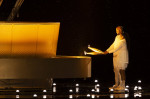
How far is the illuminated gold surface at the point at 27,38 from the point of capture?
40.5 feet

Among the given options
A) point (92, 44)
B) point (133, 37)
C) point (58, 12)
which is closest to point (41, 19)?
point (58, 12)

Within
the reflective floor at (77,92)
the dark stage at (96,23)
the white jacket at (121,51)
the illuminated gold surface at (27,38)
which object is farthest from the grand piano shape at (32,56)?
the dark stage at (96,23)

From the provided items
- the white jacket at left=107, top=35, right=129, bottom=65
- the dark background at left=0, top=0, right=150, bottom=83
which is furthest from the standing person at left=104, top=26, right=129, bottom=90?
the dark background at left=0, top=0, right=150, bottom=83

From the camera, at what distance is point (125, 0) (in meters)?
16.4

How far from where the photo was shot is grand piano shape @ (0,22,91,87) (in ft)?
40.5

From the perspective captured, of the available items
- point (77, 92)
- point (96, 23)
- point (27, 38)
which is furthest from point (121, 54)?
point (96, 23)

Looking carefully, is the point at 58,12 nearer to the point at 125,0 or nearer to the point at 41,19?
the point at 41,19

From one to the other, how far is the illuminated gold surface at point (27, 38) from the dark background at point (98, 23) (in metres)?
3.64

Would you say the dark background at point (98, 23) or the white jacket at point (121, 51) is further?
the dark background at point (98, 23)

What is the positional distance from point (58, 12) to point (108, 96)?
209 inches

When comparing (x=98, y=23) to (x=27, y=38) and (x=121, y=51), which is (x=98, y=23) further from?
(x=27, y=38)

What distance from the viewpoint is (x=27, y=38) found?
1250 centimetres

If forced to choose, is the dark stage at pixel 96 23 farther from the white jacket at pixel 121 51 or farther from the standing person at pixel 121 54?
the white jacket at pixel 121 51

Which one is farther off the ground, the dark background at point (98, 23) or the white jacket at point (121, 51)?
the dark background at point (98, 23)
